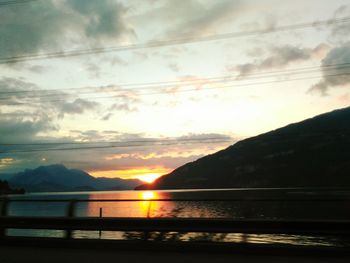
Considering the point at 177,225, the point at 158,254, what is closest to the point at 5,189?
the point at 177,225

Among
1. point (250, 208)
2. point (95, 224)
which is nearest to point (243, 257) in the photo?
point (250, 208)

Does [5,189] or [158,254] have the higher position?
[5,189]

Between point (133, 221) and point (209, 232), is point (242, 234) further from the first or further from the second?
point (133, 221)

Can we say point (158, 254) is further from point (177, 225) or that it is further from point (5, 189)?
point (5, 189)

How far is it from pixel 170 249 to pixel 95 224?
2.36m

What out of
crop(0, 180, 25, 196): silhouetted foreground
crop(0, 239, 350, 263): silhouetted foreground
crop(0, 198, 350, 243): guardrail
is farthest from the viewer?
crop(0, 180, 25, 196): silhouetted foreground

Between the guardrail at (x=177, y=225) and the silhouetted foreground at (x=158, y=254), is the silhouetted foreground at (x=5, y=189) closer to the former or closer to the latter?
the guardrail at (x=177, y=225)

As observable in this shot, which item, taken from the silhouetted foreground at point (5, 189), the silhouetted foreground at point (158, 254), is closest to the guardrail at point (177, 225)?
the silhouetted foreground at point (158, 254)

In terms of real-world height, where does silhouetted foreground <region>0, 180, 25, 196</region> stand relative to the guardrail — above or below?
above

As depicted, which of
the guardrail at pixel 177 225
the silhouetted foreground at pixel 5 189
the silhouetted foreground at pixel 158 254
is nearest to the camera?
the silhouetted foreground at pixel 158 254

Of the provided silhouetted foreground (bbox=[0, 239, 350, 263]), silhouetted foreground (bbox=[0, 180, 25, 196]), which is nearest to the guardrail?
silhouetted foreground (bbox=[0, 239, 350, 263])

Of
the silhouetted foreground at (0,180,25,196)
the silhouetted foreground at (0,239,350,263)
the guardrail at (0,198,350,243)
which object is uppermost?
the silhouetted foreground at (0,180,25,196)

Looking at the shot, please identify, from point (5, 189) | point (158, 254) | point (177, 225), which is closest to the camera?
point (158, 254)

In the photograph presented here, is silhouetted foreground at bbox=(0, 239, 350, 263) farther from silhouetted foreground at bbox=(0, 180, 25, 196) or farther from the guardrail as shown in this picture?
silhouetted foreground at bbox=(0, 180, 25, 196)
